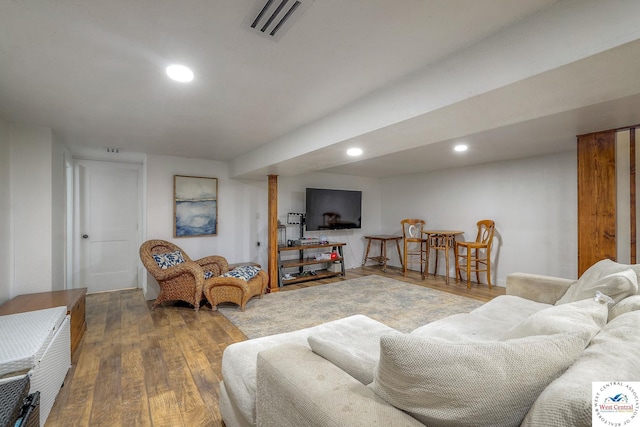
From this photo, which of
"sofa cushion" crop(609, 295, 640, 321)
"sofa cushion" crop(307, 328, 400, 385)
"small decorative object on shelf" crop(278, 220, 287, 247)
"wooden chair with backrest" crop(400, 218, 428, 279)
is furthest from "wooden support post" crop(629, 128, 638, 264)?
"small decorative object on shelf" crop(278, 220, 287, 247)

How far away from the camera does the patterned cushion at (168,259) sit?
3.77m

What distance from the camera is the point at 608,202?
259cm

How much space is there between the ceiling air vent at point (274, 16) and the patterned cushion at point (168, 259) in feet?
11.0

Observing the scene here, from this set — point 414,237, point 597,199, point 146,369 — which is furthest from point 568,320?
point 414,237

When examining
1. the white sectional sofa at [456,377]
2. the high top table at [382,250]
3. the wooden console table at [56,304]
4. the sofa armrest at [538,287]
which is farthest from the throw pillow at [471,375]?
the high top table at [382,250]

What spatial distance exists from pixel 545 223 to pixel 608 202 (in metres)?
2.05

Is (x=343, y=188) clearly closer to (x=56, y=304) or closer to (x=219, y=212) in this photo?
(x=219, y=212)

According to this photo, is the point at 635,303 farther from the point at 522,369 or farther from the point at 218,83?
the point at 218,83

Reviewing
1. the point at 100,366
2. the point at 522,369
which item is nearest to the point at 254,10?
the point at 522,369

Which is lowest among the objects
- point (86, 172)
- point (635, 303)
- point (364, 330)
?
point (364, 330)

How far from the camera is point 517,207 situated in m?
4.73

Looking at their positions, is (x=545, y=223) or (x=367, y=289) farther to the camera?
(x=367, y=289)

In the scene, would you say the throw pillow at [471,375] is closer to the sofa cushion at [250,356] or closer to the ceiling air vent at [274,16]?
the sofa cushion at [250,356]

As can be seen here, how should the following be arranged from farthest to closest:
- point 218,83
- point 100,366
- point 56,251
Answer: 1. point 56,251
2. point 100,366
3. point 218,83
